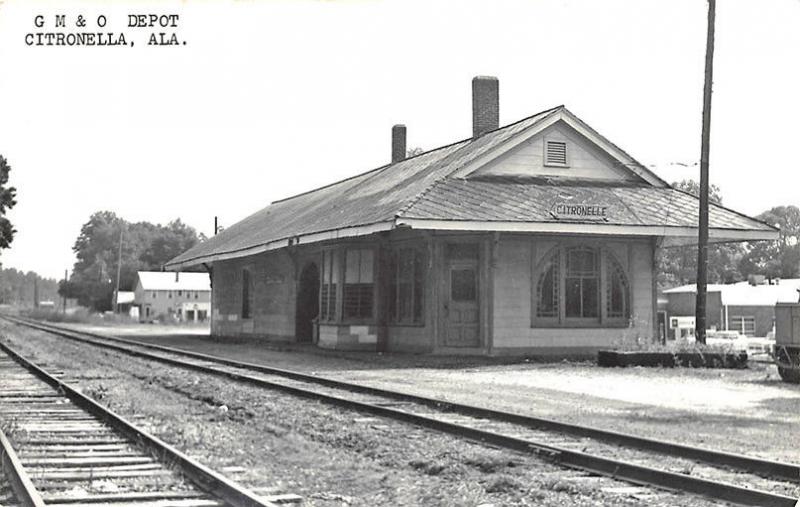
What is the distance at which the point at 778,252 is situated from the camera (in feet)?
229

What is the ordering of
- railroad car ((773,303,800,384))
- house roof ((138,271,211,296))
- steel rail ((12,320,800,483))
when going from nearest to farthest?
steel rail ((12,320,800,483))
railroad car ((773,303,800,384))
house roof ((138,271,211,296))

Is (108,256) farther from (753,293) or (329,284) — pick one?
(329,284)

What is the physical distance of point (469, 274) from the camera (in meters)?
20.6

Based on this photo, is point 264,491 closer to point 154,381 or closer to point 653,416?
point 653,416

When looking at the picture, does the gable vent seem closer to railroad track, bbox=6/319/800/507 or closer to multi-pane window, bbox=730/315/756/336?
railroad track, bbox=6/319/800/507

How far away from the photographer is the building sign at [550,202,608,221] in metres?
19.3

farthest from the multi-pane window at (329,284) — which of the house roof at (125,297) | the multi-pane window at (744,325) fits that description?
the house roof at (125,297)

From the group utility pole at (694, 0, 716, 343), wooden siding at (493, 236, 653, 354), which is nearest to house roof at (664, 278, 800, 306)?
wooden siding at (493, 236, 653, 354)

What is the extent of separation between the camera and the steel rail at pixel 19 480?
220 inches

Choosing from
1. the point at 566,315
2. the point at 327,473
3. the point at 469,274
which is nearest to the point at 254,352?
the point at 469,274

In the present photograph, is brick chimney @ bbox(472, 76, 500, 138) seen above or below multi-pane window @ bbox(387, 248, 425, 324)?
above

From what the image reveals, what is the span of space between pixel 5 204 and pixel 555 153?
17.1m

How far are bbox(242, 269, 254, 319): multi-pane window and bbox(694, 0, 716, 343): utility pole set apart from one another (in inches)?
698

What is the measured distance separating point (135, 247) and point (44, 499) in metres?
127
